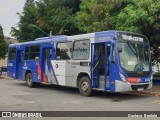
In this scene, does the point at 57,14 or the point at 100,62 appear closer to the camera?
the point at 100,62

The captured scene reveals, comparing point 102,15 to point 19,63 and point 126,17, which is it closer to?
point 126,17

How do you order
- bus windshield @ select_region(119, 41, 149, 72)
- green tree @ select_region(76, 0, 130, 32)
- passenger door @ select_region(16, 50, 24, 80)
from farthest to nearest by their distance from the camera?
1. passenger door @ select_region(16, 50, 24, 80)
2. green tree @ select_region(76, 0, 130, 32)
3. bus windshield @ select_region(119, 41, 149, 72)

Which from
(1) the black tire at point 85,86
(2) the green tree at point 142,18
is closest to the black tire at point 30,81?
(1) the black tire at point 85,86

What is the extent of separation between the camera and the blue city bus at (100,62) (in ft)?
45.8

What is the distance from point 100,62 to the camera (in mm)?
14930

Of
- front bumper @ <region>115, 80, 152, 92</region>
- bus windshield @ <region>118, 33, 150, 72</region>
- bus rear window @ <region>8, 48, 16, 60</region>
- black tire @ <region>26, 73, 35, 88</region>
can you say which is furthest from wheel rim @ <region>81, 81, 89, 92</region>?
bus rear window @ <region>8, 48, 16, 60</region>

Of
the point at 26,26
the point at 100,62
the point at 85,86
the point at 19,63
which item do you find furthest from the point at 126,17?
the point at 26,26

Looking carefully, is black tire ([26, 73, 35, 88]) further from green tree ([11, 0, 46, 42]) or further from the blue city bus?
green tree ([11, 0, 46, 42])

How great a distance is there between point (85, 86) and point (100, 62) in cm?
141

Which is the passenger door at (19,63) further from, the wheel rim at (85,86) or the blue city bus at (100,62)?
the wheel rim at (85,86)

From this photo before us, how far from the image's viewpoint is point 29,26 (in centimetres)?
3978

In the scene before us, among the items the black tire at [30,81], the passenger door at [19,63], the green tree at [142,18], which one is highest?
the green tree at [142,18]

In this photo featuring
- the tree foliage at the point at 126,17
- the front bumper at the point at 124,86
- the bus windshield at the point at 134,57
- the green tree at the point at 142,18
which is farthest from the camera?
the tree foliage at the point at 126,17

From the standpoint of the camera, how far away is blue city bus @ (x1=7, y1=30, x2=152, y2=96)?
13953 millimetres
